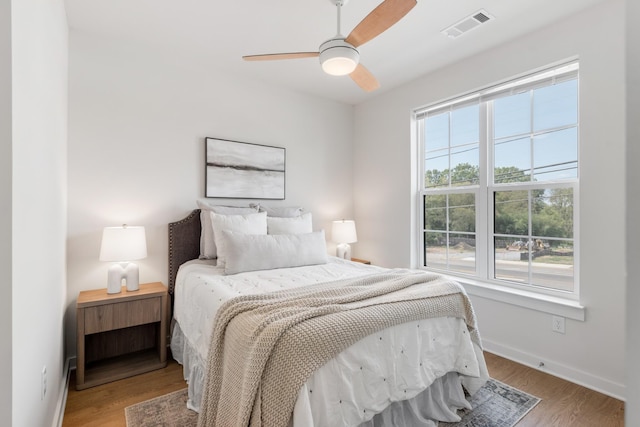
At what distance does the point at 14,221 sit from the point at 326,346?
3.79ft

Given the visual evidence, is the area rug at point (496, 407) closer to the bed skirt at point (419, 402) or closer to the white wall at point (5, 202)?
the bed skirt at point (419, 402)

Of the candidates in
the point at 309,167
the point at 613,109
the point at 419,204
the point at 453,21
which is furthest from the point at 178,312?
the point at 613,109

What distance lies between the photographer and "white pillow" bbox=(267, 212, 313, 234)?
294cm

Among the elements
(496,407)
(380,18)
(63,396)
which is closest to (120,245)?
(63,396)

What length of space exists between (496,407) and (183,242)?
2.71 m

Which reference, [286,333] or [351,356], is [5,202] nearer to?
[286,333]

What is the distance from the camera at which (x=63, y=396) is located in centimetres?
202

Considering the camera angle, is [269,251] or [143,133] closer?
[269,251]

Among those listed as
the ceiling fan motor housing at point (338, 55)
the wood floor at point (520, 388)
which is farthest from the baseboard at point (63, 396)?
the ceiling fan motor housing at point (338, 55)

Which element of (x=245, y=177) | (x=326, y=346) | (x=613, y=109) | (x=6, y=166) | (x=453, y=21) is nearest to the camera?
(x=6, y=166)

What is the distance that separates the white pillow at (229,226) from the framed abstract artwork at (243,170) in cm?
50

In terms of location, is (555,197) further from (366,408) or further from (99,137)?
(99,137)

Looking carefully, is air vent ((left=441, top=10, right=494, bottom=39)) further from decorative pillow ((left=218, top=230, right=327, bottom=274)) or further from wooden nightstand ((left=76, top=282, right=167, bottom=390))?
wooden nightstand ((left=76, top=282, right=167, bottom=390))

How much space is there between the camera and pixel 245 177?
10.8 feet
